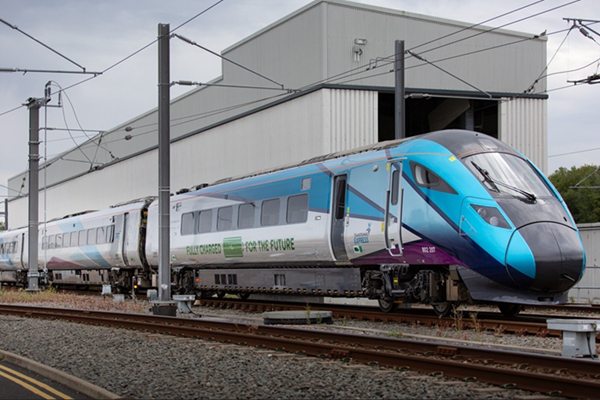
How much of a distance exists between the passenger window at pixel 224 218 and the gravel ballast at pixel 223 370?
24.7 ft

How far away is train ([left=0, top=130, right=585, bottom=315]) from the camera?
12.8 m

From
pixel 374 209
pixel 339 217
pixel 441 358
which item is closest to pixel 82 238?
pixel 339 217

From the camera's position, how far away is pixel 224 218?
21.2 metres

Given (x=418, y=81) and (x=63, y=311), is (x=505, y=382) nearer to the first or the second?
(x=63, y=311)

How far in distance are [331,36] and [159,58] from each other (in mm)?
10374

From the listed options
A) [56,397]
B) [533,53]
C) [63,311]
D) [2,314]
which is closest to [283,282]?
[63,311]

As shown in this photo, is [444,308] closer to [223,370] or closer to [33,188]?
[223,370]

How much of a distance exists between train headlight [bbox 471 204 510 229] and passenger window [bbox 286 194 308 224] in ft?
17.5

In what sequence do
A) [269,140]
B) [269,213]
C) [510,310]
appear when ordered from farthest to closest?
1. [269,140]
2. [269,213]
3. [510,310]

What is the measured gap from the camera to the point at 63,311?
63.5 feet

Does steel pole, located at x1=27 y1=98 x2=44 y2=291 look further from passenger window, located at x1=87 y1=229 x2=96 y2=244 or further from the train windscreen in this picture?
the train windscreen

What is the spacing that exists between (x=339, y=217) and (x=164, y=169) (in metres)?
4.42

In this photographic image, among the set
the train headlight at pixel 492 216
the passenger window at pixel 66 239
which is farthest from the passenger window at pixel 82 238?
the train headlight at pixel 492 216

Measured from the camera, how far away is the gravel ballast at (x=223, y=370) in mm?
7605
